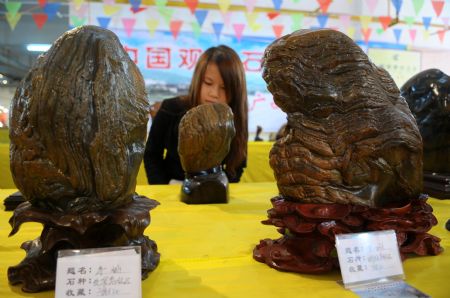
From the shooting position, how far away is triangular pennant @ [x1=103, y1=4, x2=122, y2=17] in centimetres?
336

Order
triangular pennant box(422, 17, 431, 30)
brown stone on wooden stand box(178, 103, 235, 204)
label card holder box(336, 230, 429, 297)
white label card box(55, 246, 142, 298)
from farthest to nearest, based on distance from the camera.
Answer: triangular pennant box(422, 17, 431, 30)
brown stone on wooden stand box(178, 103, 235, 204)
label card holder box(336, 230, 429, 297)
white label card box(55, 246, 142, 298)

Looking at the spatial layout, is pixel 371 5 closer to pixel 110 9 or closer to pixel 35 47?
pixel 110 9

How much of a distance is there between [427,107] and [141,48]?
2422 mm

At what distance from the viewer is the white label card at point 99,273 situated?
29.9 inches

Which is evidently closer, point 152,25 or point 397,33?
point 152,25

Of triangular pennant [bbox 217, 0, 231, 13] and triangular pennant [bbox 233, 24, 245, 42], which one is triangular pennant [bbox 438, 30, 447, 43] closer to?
triangular pennant [bbox 233, 24, 245, 42]

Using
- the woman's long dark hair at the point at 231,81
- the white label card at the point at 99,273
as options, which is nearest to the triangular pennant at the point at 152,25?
the woman's long dark hair at the point at 231,81

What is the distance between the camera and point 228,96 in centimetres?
200

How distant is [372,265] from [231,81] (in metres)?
1.24

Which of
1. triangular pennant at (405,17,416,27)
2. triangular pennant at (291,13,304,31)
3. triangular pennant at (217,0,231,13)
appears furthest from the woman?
triangular pennant at (405,17,416,27)

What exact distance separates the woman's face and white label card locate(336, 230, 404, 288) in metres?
1.21

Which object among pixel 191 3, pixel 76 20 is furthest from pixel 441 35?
pixel 76 20

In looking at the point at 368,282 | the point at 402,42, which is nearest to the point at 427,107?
the point at 368,282

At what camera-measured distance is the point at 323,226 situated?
3.02ft
